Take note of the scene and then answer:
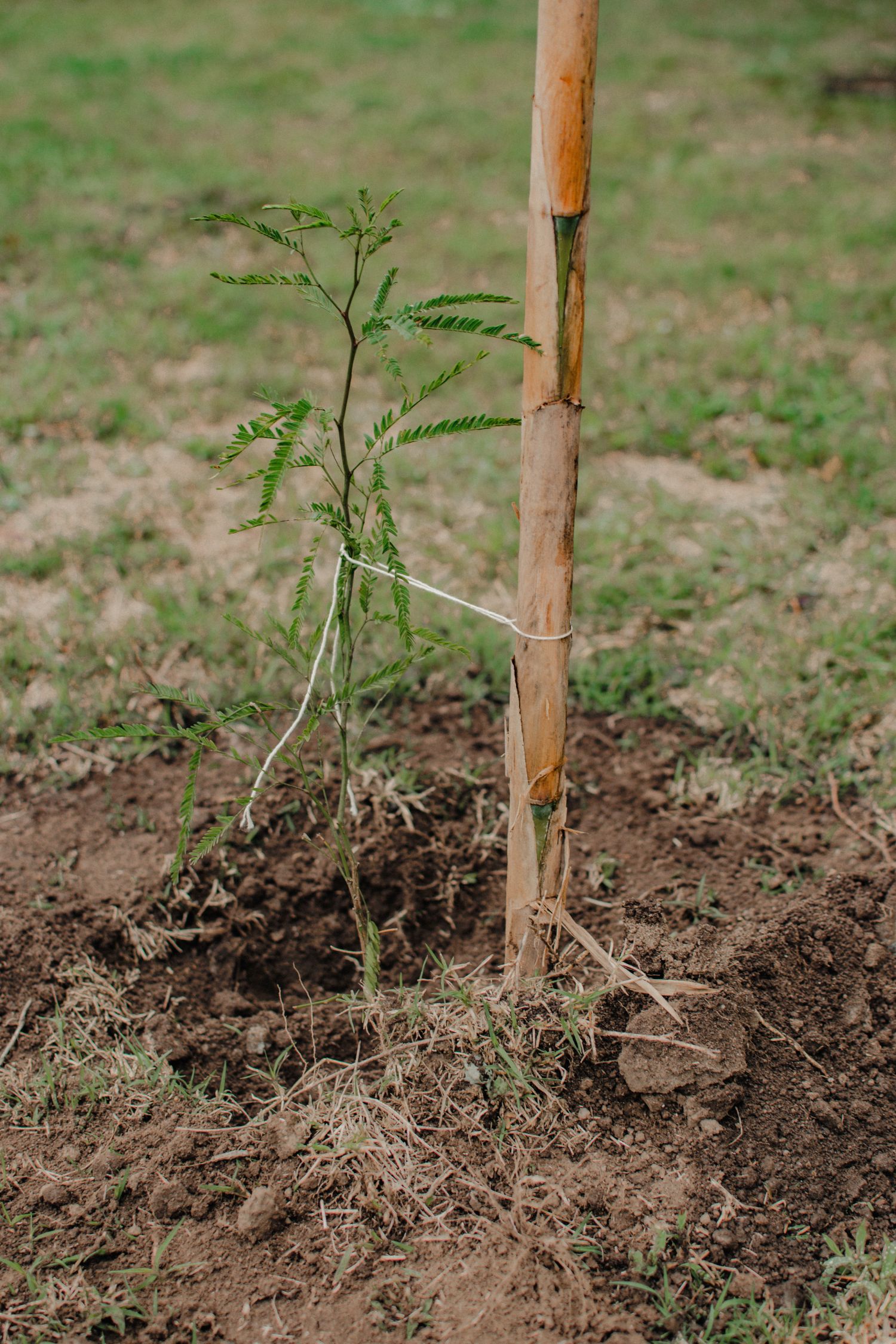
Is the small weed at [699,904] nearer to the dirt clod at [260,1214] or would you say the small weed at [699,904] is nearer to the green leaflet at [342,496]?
the green leaflet at [342,496]

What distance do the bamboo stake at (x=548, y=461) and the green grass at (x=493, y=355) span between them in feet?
3.41

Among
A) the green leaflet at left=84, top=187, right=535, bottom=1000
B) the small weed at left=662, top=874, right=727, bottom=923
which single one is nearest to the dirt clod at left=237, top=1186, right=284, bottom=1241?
the green leaflet at left=84, top=187, right=535, bottom=1000

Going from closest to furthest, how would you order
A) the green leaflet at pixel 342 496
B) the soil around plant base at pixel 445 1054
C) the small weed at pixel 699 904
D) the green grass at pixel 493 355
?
the green leaflet at pixel 342 496 < the soil around plant base at pixel 445 1054 < the small weed at pixel 699 904 < the green grass at pixel 493 355

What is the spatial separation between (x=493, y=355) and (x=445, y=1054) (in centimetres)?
329

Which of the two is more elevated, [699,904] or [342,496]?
[342,496]

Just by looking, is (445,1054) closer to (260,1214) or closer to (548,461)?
(260,1214)

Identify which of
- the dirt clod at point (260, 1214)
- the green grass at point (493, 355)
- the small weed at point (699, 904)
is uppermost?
the green grass at point (493, 355)

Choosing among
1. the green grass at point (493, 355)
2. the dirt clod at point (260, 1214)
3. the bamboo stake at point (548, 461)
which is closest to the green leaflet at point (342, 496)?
the bamboo stake at point (548, 461)

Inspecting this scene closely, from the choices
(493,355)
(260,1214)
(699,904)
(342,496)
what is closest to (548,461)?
(342,496)

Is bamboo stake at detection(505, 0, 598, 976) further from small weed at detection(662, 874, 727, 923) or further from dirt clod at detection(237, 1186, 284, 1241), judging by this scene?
dirt clod at detection(237, 1186, 284, 1241)

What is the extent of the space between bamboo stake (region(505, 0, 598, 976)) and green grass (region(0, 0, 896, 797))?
104 centimetres

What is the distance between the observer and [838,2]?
344 inches

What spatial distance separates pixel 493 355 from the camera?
4.46 meters

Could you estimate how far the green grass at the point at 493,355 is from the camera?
10.1ft
